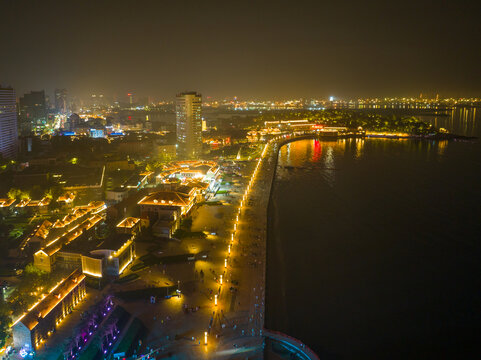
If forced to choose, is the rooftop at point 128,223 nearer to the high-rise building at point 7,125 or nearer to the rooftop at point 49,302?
the rooftop at point 49,302

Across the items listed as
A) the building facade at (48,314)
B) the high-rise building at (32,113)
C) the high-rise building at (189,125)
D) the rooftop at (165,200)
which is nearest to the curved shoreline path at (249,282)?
the rooftop at (165,200)

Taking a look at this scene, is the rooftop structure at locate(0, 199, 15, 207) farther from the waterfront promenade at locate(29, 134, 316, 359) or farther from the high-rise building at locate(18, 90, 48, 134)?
the high-rise building at locate(18, 90, 48, 134)

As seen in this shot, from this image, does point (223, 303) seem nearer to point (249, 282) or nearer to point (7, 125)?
point (249, 282)

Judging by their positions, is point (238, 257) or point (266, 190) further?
point (266, 190)

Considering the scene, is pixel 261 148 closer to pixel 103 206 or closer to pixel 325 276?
pixel 103 206

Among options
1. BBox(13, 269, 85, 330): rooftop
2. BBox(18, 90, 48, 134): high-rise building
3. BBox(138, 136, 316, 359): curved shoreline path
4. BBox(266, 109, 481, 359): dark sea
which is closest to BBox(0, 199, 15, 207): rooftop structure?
BBox(138, 136, 316, 359): curved shoreline path

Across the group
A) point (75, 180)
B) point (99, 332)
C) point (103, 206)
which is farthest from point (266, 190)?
point (99, 332)
